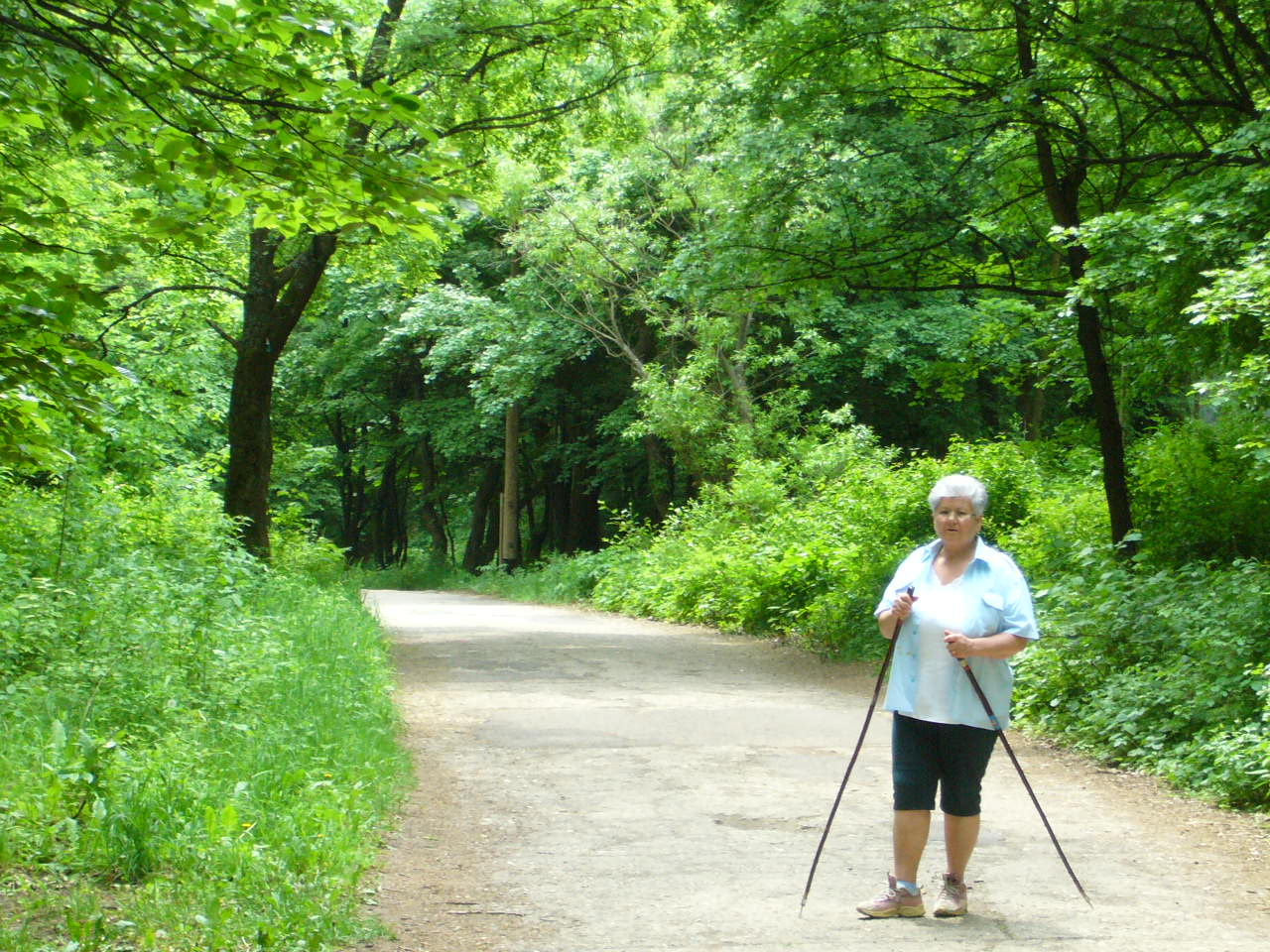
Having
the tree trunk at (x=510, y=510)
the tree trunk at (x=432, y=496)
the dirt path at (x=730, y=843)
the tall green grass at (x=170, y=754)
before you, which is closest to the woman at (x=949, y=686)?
→ the dirt path at (x=730, y=843)

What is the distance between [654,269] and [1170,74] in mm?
17496

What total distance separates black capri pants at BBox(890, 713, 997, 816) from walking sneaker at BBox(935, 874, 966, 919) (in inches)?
10.9

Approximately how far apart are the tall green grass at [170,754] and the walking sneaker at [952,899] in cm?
222

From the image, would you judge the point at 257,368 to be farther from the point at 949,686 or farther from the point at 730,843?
the point at 949,686

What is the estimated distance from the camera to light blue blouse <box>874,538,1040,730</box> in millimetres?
5203

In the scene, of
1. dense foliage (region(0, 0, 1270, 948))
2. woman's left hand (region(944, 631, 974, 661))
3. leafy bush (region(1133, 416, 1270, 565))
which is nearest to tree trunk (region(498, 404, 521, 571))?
dense foliage (region(0, 0, 1270, 948))

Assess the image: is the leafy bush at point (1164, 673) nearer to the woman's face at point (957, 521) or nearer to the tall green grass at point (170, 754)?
the woman's face at point (957, 521)

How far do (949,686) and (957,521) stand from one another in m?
0.65

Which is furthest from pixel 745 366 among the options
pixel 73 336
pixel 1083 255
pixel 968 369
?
pixel 73 336

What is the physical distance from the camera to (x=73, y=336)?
6359 millimetres

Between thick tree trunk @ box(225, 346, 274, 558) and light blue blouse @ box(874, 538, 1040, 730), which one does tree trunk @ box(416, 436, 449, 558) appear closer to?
thick tree trunk @ box(225, 346, 274, 558)

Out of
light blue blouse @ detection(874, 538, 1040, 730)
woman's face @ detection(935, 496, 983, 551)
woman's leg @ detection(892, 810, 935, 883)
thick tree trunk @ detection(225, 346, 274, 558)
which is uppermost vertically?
thick tree trunk @ detection(225, 346, 274, 558)

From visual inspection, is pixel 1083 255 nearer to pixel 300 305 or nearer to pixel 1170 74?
pixel 1170 74

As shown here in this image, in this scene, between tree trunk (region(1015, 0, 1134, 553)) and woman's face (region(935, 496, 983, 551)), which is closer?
woman's face (region(935, 496, 983, 551))
